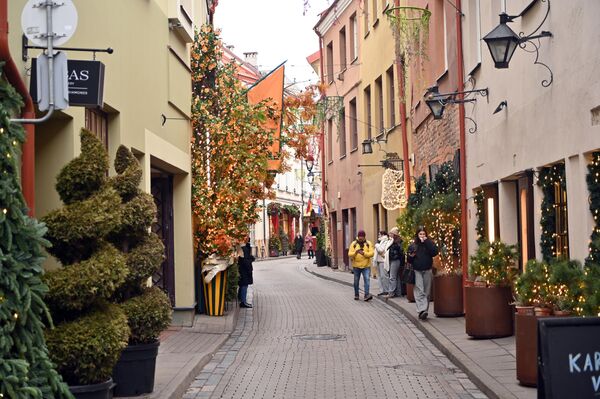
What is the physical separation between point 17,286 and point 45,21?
1.90 metres

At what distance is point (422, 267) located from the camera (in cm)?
1608

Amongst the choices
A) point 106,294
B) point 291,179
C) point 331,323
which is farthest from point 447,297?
point 291,179

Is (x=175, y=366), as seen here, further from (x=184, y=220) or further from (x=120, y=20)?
(x=184, y=220)

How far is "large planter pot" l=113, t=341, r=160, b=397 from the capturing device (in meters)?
8.57

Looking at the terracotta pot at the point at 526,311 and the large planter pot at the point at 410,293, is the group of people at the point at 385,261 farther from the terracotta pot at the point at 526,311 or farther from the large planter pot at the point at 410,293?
the terracotta pot at the point at 526,311

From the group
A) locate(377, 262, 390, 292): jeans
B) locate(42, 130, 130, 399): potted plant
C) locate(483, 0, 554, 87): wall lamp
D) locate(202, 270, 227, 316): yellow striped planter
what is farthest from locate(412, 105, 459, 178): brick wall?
locate(42, 130, 130, 399): potted plant

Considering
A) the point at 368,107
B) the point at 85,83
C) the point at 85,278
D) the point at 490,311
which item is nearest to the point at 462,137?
the point at 490,311

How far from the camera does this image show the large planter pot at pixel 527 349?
8917 millimetres

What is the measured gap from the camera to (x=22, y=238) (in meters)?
5.91

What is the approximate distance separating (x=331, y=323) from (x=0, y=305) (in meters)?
11.5

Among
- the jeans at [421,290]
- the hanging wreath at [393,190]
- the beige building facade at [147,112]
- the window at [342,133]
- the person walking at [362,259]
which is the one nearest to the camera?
the beige building facade at [147,112]

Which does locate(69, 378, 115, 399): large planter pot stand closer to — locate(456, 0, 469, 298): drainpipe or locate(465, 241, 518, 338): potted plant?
locate(465, 241, 518, 338): potted plant

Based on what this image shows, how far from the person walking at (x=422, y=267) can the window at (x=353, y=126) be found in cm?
1741

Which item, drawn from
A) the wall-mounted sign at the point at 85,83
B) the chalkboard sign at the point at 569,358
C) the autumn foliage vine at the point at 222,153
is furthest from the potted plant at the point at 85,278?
the autumn foliage vine at the point at 222,153
